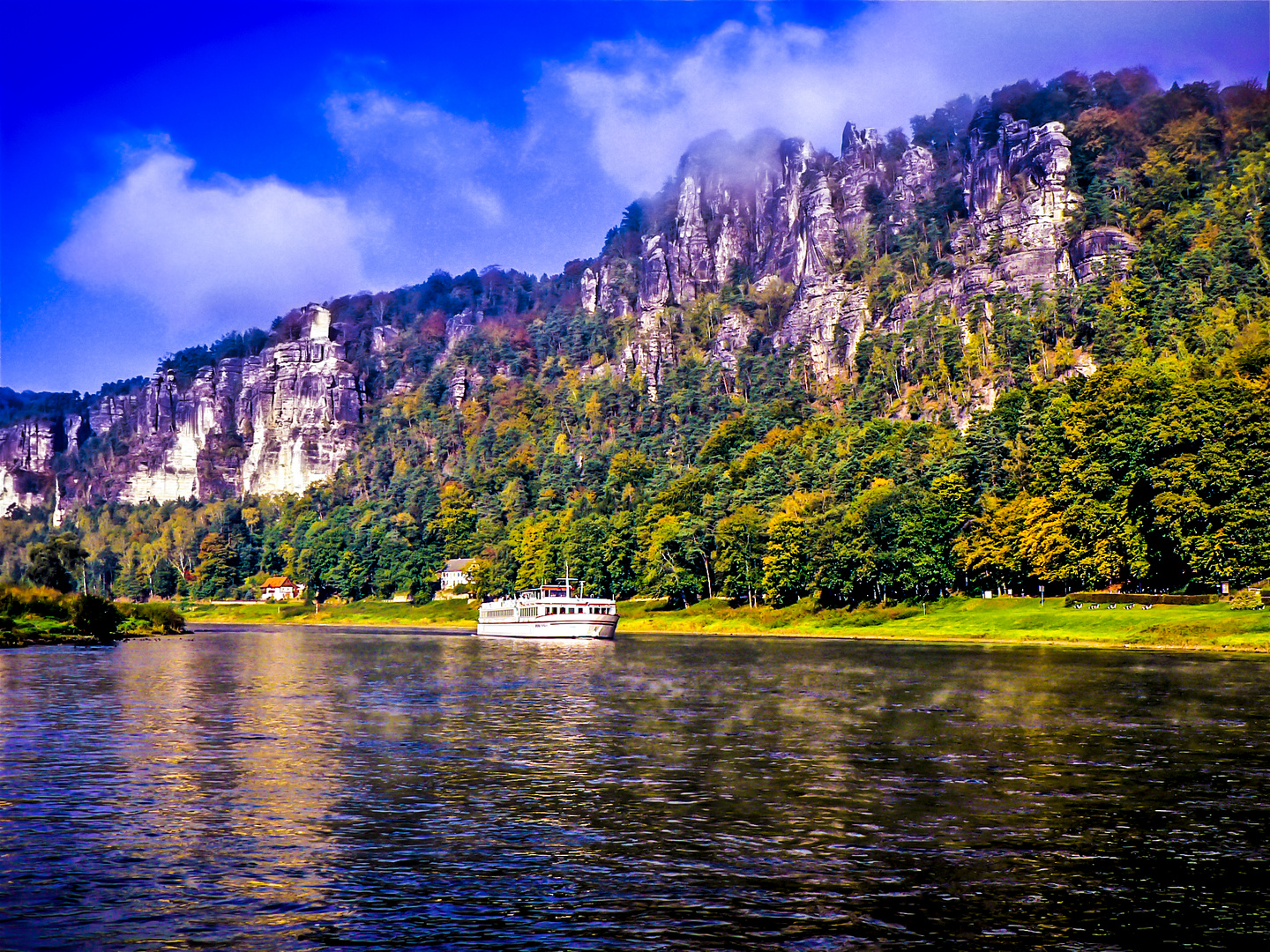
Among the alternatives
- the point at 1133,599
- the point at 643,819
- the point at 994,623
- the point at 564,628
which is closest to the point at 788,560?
the point at 564,628

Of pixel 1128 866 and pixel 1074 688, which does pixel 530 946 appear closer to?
pixel 1128 866

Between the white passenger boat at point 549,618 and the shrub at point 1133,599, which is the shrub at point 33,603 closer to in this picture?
the white passenger boat at point 549,618

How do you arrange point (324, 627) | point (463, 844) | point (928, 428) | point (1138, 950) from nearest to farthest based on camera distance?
1. point (1138, 950)
2. point (463, 844)
3. point (928, 428)
4. point (324, 627)

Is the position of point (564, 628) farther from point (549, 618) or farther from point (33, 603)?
point (33, 603)

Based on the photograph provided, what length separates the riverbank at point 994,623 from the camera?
3605 inches

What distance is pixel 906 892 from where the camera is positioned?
22.9 m

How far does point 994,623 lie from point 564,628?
5296cm

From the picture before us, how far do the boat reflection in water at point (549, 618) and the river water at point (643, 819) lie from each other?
73594 mm

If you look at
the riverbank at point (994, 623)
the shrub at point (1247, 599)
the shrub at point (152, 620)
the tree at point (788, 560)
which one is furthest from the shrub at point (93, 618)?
the shrub at point (1247, 599)

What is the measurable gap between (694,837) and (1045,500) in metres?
105

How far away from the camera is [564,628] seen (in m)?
138

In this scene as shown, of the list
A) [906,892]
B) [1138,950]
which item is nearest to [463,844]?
[906,892]

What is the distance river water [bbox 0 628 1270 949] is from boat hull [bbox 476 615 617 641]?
72939mm

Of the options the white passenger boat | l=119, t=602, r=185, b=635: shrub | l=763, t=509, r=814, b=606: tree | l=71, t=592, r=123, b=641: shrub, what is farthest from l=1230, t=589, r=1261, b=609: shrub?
l=119, t=602, r=185, b=635: shrub
